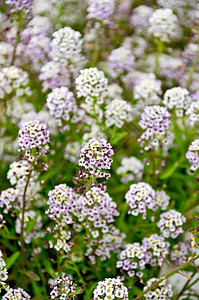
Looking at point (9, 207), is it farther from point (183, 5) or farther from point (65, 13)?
point (183, 5)

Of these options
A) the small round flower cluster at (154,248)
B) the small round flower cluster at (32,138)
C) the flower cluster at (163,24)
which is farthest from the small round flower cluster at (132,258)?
the flower cluster at (163,24)

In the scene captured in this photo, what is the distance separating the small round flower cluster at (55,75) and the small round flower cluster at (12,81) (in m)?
0.16

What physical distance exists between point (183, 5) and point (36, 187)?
2.70 meters

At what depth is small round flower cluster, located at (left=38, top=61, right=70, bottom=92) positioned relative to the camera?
3211 millimetres

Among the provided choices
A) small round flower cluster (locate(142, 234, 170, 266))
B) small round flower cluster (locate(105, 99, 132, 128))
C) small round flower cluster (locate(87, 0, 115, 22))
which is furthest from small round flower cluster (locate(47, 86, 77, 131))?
small round flower cluster (locate(142, 234, 170, 266))

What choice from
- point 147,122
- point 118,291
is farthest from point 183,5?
point 118,291

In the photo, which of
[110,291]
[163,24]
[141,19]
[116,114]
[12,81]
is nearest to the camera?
[110,291]

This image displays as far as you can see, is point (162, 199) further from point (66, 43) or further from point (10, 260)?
point (66, 43)

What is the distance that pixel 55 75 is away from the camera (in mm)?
3207

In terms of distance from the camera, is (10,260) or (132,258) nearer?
(132,258)

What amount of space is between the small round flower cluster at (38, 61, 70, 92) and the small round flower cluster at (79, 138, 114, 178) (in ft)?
4.35

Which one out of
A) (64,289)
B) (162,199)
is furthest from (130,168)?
(64,289)

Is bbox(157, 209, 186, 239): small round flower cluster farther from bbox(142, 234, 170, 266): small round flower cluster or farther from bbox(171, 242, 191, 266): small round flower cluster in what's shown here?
bbox(171, 242, 191, 266): small round flower cluster

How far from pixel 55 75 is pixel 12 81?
1.07ft
